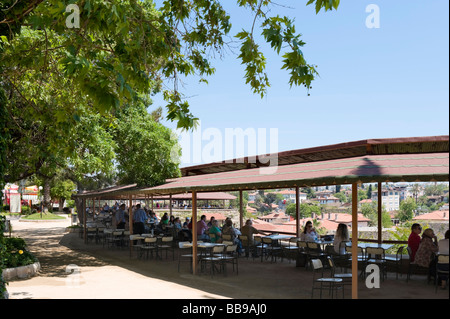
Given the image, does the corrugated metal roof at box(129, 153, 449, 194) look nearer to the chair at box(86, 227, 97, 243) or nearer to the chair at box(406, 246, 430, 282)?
the chair at box(406, 246, 430, 282)

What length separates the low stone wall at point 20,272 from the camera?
34.6 feet

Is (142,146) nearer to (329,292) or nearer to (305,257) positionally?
(305,257)

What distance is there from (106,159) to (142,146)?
2535 millimetres

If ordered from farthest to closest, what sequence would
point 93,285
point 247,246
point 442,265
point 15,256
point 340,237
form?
point 247,246, point 15,256, point 340,237, point 93,285, point 442,265

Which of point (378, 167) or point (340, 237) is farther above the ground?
point (378, 167)

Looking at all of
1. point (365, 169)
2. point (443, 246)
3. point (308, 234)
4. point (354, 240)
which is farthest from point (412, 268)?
point (365, 169)

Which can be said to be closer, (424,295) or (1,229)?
(1,229)

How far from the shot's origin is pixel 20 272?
10.9 m

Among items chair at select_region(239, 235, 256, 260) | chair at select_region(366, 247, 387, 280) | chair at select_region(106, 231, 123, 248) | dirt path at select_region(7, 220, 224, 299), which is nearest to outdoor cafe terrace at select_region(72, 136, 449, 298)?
chair at select_region(366, 247, 387, 280)

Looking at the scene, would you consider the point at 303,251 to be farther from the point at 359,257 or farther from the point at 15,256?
the point at 15,256

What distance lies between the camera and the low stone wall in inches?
415

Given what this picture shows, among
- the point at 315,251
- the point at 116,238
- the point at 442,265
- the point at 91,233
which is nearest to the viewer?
the point at 442,265

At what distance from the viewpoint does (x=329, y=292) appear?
8242 mm
